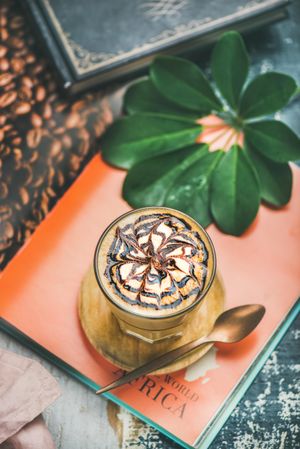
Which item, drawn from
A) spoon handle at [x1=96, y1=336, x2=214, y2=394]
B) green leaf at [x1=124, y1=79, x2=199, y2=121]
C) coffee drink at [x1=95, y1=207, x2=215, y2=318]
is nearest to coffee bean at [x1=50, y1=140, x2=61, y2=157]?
green leaf at [x1=124, y1=79, x2=199, y2=121]

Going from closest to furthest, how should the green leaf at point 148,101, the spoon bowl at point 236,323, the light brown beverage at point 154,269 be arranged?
the light brown beverage at point 154,269, the spoon bowl at point 236,323, the green leaf at point 148,101

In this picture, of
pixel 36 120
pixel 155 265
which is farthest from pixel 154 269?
pixel 36 120

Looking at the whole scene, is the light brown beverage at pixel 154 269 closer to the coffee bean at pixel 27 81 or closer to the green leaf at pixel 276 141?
the green leaf at pixel 276 141

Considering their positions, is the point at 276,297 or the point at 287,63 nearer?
the point at 276,297

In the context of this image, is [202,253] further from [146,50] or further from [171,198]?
[146,50]

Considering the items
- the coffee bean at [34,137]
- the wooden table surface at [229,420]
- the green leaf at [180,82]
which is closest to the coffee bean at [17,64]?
the coffee bean at [34,137]

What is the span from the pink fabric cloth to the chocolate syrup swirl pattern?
0.17 metres

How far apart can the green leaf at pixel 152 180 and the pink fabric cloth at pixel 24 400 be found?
280 mm

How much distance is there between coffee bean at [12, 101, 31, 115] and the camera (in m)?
0.92

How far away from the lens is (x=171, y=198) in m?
0.85

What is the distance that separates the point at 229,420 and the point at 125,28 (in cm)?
63

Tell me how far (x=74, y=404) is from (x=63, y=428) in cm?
3

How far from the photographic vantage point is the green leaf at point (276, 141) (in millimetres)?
833

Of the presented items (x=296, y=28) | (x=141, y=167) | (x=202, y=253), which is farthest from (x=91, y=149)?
(x=296, y=28)
